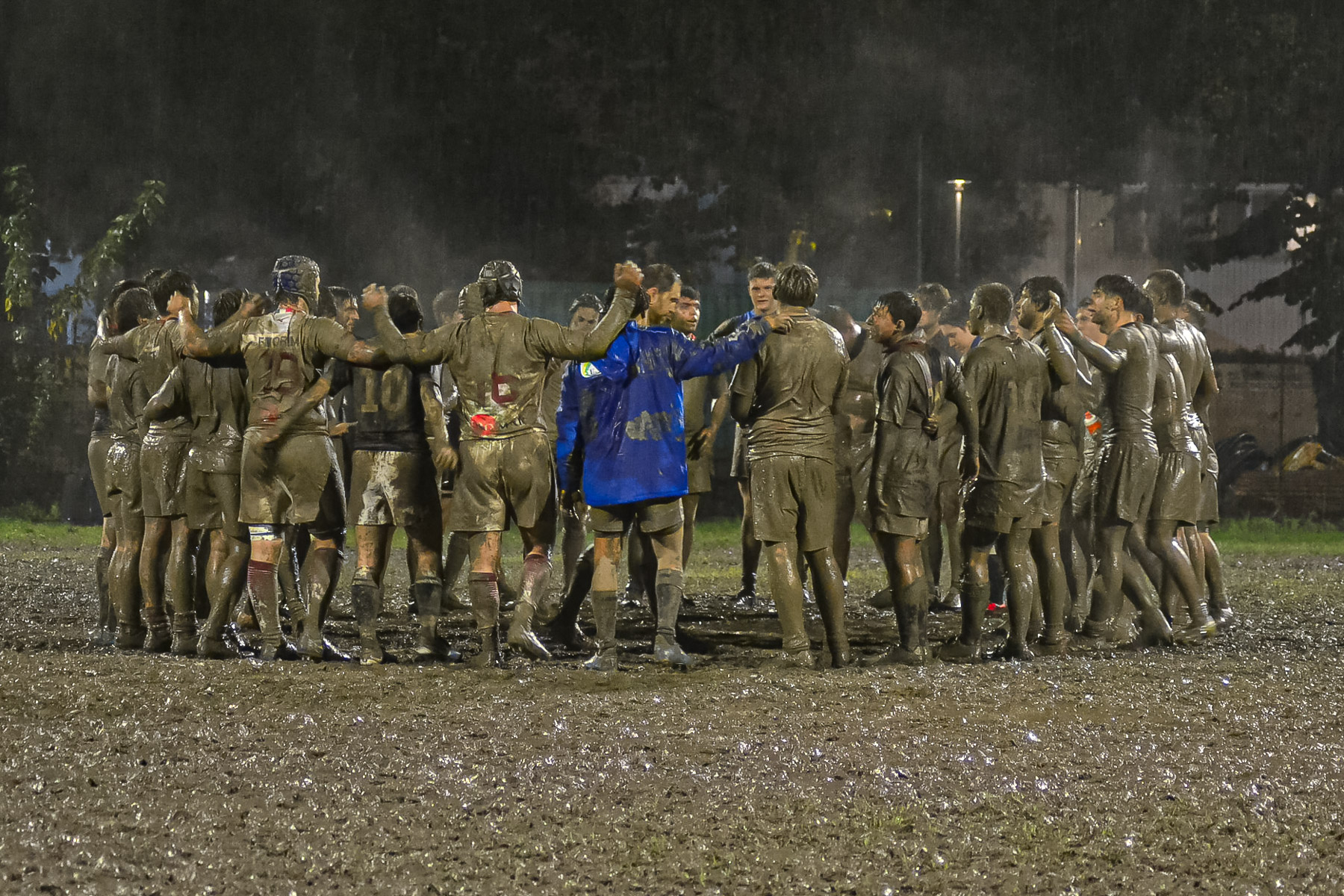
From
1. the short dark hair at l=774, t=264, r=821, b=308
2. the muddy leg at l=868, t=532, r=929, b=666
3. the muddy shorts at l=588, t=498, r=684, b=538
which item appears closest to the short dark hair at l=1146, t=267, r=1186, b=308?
the muddy leg at l=868, t=532, r=929, b=666

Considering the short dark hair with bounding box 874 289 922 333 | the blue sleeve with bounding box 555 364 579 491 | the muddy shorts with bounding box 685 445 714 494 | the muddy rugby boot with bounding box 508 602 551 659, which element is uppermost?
the short dark hair with bounding box 874 289 922 333

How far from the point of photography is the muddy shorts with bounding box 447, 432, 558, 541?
7051 mm

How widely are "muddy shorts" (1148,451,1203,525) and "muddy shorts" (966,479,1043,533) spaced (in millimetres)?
1151

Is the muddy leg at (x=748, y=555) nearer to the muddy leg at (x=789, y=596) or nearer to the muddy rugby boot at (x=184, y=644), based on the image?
the muddy leg at (x=789, y=596)

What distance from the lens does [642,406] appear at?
7.04 meters

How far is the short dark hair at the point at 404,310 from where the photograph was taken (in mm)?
7594

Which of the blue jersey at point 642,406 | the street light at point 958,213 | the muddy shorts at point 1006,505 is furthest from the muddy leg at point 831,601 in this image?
the street light at point 958,213

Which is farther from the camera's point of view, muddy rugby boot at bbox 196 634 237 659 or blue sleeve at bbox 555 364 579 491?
muddy rugby boot at bbox 196 634 237 659

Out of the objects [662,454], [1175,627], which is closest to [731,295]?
[1175,627]

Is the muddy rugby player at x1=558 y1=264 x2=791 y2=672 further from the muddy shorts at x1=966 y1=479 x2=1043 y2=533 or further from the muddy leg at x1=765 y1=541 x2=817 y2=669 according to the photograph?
the muddy shorts at x1=966 y1=479 x2=1043 y2=533

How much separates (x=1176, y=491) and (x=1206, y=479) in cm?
57

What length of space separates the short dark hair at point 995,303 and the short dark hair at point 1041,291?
18cm

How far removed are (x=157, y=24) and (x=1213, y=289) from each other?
630 inches

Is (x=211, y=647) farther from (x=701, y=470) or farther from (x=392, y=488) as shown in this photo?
(x=701, y=470)
